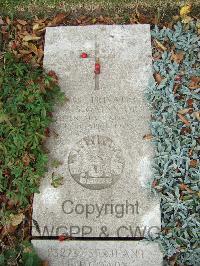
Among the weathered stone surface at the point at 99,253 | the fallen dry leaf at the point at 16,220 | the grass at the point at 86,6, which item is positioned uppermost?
the grass at the point at 86,6

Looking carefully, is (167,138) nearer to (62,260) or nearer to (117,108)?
(117,108)

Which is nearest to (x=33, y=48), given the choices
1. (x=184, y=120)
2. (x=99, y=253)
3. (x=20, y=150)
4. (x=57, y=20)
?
(x=57, y=20)

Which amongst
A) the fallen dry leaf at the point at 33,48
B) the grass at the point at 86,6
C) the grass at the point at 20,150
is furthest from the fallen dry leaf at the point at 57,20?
the grass at the point at 20,150

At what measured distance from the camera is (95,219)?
4.41 metres

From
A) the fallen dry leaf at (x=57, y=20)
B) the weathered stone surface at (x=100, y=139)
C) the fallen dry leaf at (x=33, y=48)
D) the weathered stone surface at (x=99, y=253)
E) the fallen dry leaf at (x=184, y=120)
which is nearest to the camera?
the weathered stone surface at (x=99, y=253)

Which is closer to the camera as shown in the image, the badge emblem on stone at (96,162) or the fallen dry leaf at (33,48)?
the badge emblem on stone at (96,162)

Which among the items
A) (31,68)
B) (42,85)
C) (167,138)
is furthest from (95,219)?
(31,68)

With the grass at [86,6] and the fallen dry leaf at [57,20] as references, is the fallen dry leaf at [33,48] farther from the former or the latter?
the grass at [86,6]

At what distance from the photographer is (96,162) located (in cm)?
455

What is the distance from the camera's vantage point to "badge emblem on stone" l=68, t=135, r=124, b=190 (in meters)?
4.50

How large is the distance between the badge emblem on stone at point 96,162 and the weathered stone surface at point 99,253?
60 centimetres

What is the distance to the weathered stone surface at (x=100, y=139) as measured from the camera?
4.41 m

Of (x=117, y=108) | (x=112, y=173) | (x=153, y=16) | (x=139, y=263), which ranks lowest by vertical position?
(x=139, y=263)

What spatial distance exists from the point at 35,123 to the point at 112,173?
3.17 ft
